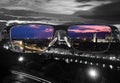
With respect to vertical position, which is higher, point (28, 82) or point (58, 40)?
point (58, 40)

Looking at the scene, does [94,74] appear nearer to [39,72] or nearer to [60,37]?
[39,72]

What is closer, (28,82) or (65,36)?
(65,36)

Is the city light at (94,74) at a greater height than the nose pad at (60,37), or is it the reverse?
the nose pad at (60,37)

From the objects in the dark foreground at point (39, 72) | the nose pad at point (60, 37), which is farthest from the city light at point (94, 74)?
the nose pad at point (60, 37)

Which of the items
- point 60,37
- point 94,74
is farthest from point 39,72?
point 60,37

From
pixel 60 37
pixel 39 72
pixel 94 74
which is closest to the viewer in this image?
pixel 60 37

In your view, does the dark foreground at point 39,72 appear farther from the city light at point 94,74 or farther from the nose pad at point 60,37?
the nose pad at point 60,37

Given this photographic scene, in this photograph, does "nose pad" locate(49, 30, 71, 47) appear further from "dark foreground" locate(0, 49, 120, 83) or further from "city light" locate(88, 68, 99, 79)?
"city light" locate(88, 68, 99, 79)

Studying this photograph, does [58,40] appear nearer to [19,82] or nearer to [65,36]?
[65,36]

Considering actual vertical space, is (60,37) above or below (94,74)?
above

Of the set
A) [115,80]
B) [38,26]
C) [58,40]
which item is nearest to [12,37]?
[38,26]

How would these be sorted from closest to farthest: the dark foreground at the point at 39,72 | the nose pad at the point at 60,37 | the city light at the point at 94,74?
the nose pad at the point at 60,37
the dark foreground at the point at 39,72
the city light at the point at 94,74
